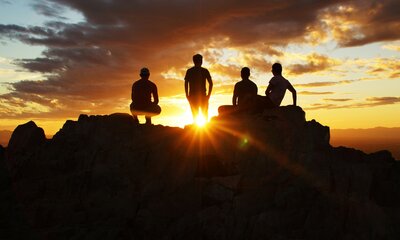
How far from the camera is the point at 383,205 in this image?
18.5m

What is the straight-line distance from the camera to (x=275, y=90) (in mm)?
20031

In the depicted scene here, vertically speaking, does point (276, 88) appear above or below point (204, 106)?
above

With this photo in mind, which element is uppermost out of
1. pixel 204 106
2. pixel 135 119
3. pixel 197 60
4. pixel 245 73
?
pixel 197 60

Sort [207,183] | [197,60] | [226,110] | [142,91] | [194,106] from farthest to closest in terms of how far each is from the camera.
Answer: [142,91]
[194,106]
[226,110]
[197,60]
[207,183]

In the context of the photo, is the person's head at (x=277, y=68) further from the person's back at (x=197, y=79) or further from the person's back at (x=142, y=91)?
the person's back at (x=142, y=91)

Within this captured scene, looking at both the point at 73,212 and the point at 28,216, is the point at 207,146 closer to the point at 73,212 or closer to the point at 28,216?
the point at 73,212

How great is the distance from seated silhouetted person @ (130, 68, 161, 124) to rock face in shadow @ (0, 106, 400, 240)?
0.95m

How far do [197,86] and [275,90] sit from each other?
12.5 feet

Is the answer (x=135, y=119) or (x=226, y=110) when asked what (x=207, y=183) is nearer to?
(x=226, y=110)

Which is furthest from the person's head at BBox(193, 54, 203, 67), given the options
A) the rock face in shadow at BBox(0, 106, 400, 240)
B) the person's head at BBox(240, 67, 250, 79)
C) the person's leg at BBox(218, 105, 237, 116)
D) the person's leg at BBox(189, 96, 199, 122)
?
the rock face in shadow at BBox(0, 106, 400, 240)

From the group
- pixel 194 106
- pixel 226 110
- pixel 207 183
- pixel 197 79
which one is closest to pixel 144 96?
pixel 194 106

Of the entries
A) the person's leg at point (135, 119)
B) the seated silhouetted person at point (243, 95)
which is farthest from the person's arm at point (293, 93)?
the person's leg at point (135, 119)

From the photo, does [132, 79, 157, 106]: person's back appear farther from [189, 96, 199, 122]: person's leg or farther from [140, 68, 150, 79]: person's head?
[189, 96, 199, 122]: person's leg

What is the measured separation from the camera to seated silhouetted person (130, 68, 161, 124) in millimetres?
21891
